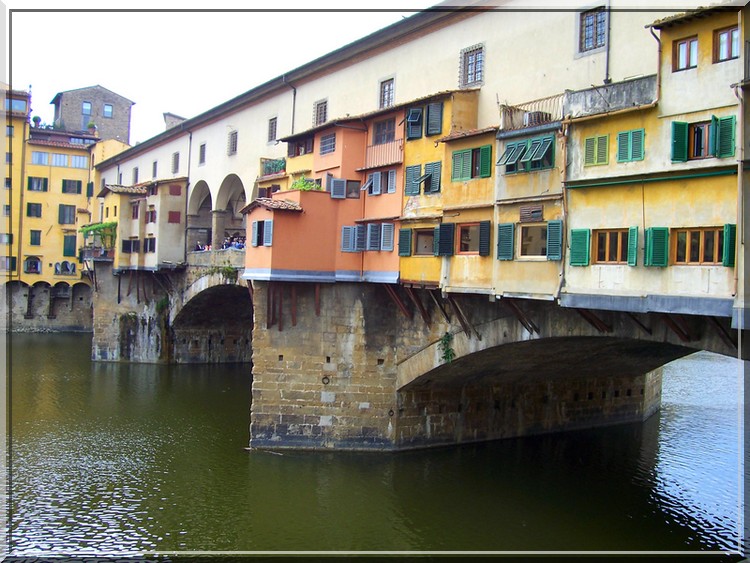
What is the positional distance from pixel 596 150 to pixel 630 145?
2.90ft

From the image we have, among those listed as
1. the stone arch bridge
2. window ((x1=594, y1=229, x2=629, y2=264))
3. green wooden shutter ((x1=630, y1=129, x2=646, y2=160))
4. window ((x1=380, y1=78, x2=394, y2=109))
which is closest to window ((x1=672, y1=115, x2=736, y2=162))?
green wooden shutter ((x1=630, y1=129, x2=646, y2=160))

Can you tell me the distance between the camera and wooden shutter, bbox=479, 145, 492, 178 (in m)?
Result: 18.9

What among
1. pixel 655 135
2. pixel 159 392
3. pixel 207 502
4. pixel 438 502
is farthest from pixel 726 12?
pixel 159 392

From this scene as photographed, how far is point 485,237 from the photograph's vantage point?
738 inches

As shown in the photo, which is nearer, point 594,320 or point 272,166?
point 594,320

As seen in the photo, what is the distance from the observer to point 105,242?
46.2 m

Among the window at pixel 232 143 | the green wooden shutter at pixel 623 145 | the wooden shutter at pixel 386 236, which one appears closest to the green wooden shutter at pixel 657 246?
the green wooden shutter at pixel 623 145

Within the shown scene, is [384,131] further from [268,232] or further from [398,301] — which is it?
[398,301]

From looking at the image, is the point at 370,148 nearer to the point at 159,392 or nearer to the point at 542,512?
the point at 542,512

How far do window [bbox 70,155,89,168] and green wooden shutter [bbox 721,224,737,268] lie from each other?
58.2 meters

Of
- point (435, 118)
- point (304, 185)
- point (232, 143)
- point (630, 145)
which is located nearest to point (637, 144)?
point (630, 145)

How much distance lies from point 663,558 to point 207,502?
10982 millimetres

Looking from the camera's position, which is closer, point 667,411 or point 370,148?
point 370,148

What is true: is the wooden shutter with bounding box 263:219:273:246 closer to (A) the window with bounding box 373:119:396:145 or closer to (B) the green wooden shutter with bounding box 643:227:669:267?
(A) the window with bounding box 373:119:396:145
